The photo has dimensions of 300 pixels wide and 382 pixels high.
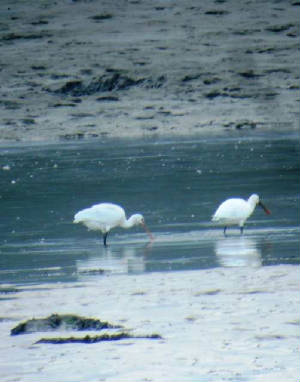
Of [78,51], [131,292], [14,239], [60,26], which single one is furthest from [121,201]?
[60,26]

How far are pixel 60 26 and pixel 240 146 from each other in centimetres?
1453

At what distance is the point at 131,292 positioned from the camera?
32.1ft

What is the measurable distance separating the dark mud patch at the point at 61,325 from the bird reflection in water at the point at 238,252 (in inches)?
115

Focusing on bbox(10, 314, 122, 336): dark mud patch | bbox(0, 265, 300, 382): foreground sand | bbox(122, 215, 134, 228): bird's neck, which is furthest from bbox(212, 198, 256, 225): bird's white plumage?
bbox(10, 314, 122, 336): dark mud patch

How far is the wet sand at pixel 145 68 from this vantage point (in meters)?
31.2

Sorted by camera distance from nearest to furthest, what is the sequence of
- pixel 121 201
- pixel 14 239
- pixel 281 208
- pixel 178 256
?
pixel 178 256 < pixel 14 239 < pixel 281 208 < pixel 121 201

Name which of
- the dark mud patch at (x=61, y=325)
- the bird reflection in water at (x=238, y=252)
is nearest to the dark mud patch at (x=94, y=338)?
the dark mud patch at (x=61, y=325)

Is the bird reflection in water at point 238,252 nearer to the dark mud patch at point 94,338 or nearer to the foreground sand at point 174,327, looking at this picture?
the foreground sand at point 174,327

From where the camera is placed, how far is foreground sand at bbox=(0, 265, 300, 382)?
704 cm

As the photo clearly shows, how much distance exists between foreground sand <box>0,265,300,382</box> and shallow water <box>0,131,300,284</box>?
0.87 m

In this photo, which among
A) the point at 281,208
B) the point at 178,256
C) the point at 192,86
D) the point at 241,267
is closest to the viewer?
the point at 241,267

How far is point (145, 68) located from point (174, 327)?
27548 millimetres

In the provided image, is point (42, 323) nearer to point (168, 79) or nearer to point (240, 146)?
point (240, 146)

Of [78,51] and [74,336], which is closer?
[74,336]
